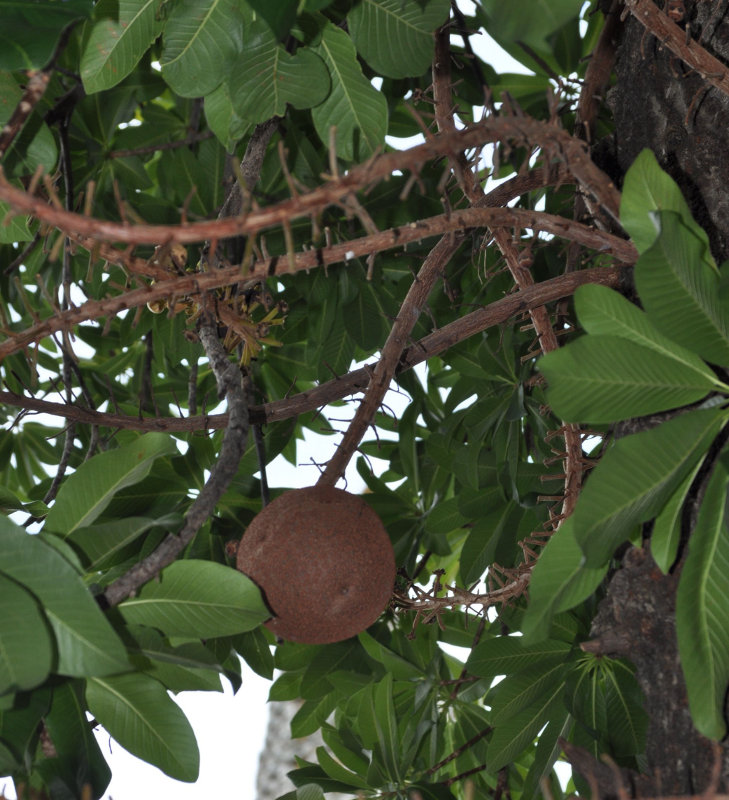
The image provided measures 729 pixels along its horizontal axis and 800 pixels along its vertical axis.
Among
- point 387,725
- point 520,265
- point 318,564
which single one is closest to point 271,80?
point 520,265

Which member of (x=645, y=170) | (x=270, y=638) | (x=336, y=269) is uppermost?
(x=336, y=269)

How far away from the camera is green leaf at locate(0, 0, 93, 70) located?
2.78ft

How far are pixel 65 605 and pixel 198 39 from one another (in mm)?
713

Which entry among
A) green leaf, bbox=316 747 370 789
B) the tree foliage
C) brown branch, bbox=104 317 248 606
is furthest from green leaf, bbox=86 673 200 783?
green leaf, bbox=316 747 370 789

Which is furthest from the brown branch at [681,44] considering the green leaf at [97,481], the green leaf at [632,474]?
the green leaf at [97,481]

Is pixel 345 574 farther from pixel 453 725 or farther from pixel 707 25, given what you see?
pixel 453 725

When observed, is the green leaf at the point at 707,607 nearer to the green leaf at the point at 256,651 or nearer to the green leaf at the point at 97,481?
the green leaf at the point at 97,481

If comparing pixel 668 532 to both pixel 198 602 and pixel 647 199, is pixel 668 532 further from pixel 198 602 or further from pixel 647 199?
pixel 198 602

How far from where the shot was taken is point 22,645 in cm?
71

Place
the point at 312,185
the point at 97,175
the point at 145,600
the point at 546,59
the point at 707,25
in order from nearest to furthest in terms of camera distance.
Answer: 1. the point at 145,600
2. the point at 707,25
3. the point at 312,185
4. the point at 546,59
5. the point at 97,175

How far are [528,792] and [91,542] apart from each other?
86 centimetres

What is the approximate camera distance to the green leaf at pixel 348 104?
113cm

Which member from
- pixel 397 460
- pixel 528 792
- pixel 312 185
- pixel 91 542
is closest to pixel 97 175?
pixel 312 185

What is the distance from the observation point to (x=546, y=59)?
1788mm
